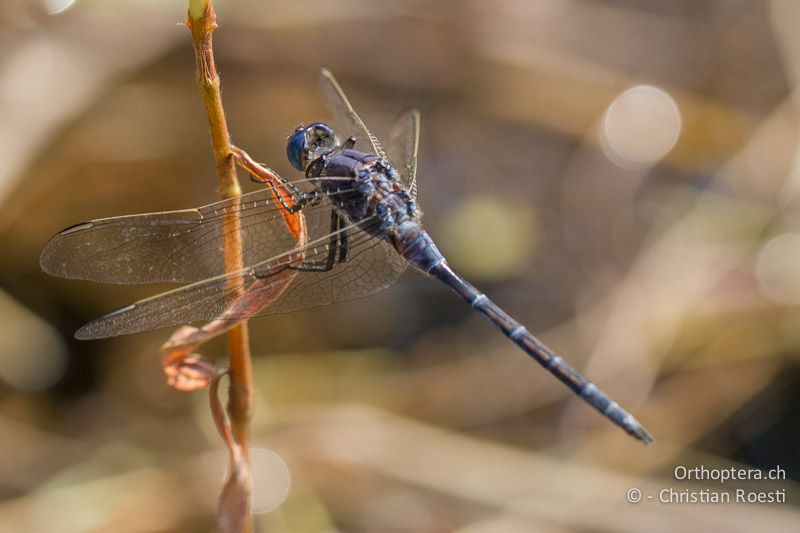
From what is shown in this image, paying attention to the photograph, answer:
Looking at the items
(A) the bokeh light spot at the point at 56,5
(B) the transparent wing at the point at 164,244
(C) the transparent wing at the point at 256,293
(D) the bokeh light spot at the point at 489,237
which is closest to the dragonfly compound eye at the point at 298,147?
(C) the transparent wing at the point at 256,293

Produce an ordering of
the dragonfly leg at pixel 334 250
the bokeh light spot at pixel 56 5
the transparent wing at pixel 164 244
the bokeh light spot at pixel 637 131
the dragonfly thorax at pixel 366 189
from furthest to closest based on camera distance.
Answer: the bokeh light spot at pixel 637 131 < the bokeh light spot at pixel 56 5 < the dragonfly thorax at pixel 366 189 < the dragonfly leg at pixel 334 250 < the transparent wing at pixel 164 244

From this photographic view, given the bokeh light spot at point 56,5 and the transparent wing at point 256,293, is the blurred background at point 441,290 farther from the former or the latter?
the transparent wing at point 256,293

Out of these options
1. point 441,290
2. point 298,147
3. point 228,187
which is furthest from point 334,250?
point 441,290

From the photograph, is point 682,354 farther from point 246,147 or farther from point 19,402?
point 19,402

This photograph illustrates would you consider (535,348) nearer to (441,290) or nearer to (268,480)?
(268,480)

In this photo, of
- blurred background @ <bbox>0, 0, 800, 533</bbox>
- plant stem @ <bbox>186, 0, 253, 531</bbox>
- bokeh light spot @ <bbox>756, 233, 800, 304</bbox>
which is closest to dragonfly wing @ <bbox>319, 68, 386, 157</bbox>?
plant stem @ <bbox>186, 0, 253, 531</bbox>
